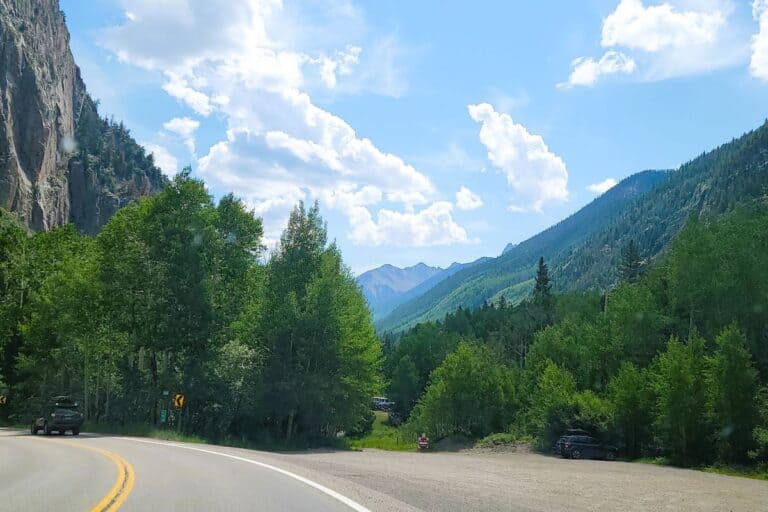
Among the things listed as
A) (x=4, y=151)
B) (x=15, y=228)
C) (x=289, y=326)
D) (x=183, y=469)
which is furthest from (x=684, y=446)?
(x=4, y=151)

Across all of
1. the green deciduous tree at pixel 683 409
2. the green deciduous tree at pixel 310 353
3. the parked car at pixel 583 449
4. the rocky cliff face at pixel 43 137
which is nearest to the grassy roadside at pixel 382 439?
the green deciduous tree at pixel 310 353

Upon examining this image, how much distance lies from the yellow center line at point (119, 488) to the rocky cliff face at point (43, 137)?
4360 inches

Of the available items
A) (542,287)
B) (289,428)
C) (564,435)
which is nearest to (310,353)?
(289,428)

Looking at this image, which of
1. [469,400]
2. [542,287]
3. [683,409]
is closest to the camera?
[683,409]

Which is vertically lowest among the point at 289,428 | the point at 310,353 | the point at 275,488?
the point at 289,428

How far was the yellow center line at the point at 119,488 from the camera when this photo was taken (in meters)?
10.0

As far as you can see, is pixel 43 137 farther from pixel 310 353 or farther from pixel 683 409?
pixel 683 409

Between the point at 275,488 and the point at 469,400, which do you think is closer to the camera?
the point at 275,488

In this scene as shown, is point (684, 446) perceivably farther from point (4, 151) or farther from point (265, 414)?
point (4, 151)

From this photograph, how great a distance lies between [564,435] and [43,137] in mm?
127002

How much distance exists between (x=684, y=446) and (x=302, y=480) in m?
26.0

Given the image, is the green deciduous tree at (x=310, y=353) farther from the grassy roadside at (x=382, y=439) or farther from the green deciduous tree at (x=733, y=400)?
the green deciduous tree at (x=733, y=400)

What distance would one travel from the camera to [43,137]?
422 feet

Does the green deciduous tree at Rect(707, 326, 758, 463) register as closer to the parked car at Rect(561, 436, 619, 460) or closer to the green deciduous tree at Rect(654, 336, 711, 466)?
the green deciduous tree at Rect(654, 336, 711, 466)
